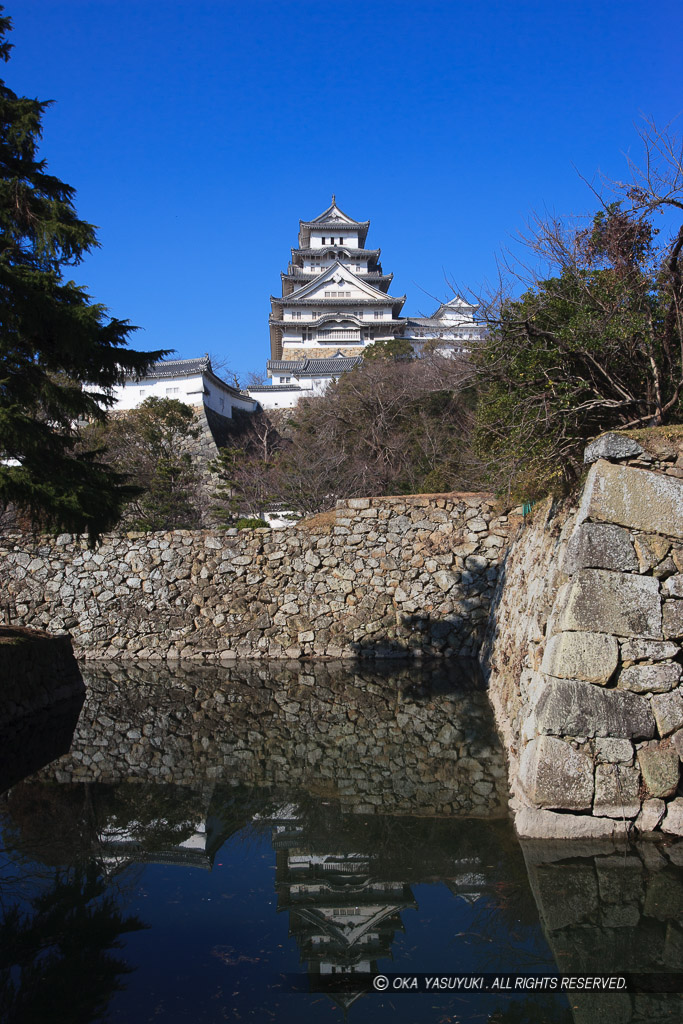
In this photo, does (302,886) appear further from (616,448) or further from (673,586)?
(616,448)

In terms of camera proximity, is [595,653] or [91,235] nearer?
[595,653]

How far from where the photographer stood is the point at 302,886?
170 inches

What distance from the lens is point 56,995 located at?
3.19 meters

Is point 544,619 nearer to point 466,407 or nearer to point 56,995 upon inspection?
point 56,995

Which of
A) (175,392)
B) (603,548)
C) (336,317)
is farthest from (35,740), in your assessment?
(336,317)

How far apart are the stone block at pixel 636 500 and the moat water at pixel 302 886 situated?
202cm

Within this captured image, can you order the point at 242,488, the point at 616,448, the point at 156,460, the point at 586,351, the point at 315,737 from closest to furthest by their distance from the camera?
the point at 616,448 → the point at 586,351 → the point at 315,737 → the point at 242,488 → the point at 156,460

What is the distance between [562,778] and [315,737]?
11.2ft

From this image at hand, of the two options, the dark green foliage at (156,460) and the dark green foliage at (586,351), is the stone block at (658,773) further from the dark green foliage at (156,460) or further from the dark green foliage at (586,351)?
the dark green foliage at (156,460)

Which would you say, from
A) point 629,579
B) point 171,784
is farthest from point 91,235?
point 629,579

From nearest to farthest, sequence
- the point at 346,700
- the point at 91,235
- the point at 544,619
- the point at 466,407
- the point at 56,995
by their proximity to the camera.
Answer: the point at 56,995, the point at 544,619, the point at 91,235, the point at 346,700, the point at 466,407

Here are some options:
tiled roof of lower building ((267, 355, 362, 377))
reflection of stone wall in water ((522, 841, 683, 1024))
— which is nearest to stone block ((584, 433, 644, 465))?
reflection of stone wall in water ((522, 841, 683, 1024))

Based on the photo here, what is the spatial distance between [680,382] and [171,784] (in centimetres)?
548

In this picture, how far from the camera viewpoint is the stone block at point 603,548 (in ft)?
15.5
